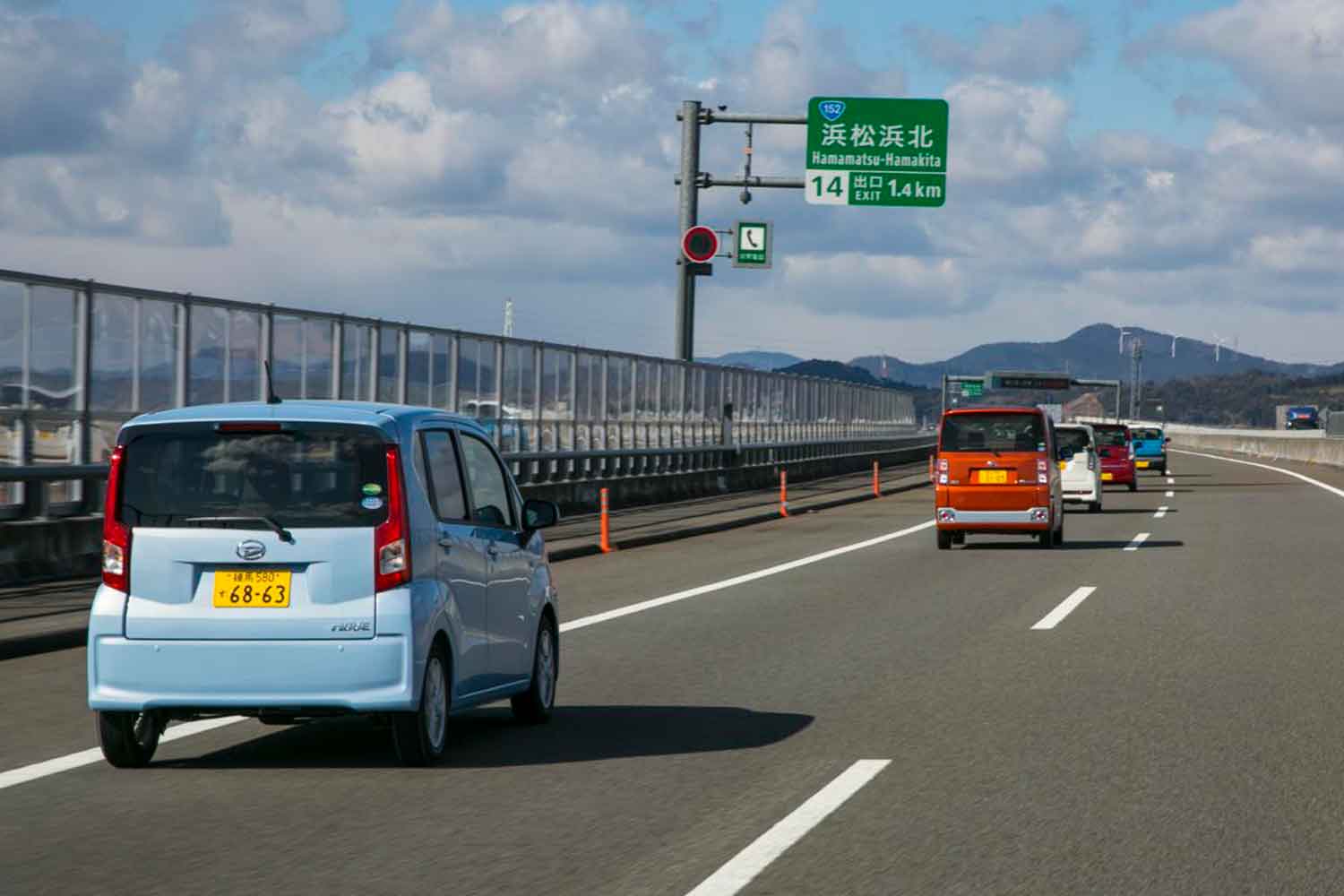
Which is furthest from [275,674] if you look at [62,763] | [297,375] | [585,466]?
[585,466]

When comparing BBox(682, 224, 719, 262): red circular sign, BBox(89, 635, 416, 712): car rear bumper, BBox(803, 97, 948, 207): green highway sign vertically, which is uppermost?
BBox(803, 97, 948, 207): green highway sign

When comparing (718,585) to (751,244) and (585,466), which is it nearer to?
(585,466)

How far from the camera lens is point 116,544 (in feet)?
27.8

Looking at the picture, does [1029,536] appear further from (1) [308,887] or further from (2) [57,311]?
(1) [308,887]

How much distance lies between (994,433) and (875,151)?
1410cm

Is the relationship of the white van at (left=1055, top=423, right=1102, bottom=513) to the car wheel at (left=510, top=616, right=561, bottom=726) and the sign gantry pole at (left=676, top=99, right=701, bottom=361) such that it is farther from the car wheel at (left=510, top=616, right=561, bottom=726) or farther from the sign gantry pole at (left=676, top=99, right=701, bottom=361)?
the car wheel at (left=510, top=616, right=561, bottom=726)

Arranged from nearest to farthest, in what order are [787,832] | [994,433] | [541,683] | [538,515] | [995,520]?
[787,832] < [538,515] < [541,683] < [995,520] < [994,433]

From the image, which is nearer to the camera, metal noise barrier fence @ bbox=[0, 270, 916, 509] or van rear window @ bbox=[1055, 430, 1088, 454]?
metal noise barrier fence @ bbox=[0, 270, 916, 509]

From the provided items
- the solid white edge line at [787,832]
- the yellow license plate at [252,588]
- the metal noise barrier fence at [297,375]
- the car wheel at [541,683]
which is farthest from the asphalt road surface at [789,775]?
the metal noise barrier fence at [297,375]

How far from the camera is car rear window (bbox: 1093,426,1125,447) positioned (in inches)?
1795

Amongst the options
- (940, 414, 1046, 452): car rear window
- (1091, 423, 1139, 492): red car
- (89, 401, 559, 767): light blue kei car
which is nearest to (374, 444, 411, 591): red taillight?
(89, 401, 559, 767): light blue kei car

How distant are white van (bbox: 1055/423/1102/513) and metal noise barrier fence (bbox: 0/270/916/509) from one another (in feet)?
25.9

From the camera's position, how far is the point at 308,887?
20.7 feet

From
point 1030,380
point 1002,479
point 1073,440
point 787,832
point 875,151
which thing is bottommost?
point 787,832
